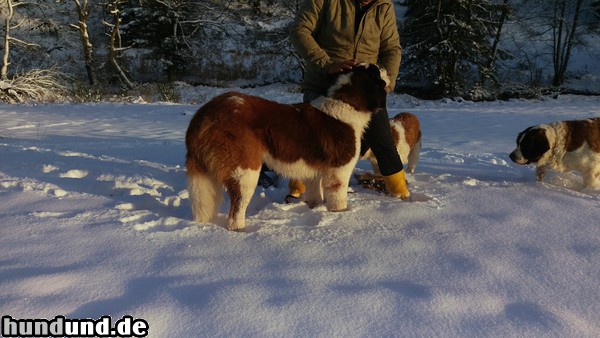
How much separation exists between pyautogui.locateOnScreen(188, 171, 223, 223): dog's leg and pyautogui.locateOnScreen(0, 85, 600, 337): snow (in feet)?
0.43

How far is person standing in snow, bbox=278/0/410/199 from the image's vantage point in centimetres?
353

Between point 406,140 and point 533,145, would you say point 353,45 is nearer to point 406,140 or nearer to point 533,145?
point 406,140

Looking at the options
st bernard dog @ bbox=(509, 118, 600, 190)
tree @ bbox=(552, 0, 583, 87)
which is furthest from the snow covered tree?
st bernard dog @ bbox=(509, 118, 600, 190)

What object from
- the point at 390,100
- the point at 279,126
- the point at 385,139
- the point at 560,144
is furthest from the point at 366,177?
the point at 390,100

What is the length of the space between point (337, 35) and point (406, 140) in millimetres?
1859

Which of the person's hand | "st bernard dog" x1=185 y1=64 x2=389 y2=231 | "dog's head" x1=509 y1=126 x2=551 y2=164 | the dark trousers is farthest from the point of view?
"dog's head" x1=509 y1=126 x2=551 y2=164

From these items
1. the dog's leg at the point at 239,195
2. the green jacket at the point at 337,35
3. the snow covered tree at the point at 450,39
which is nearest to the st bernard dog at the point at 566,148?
the green jacket at the point at 337,35

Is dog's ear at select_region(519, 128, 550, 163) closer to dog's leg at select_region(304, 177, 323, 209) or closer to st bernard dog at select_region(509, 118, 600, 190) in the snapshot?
st bernard dog at select_region(509, 118, 600, 190)

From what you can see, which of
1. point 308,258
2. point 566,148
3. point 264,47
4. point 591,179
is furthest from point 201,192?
point 264,47

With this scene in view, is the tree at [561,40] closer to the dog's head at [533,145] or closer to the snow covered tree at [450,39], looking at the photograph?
the snow covered tree at [450,39]

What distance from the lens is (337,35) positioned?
3604 mm

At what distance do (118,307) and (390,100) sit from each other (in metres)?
17.6

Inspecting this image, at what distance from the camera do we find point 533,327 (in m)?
1.88

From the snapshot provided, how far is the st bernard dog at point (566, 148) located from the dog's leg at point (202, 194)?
3.32m
